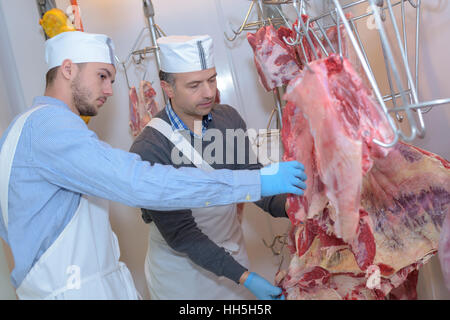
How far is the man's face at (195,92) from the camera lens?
63.0 inches

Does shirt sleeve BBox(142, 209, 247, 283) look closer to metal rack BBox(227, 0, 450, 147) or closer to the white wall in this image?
metal rack BBox(227, 0, 450, 147)

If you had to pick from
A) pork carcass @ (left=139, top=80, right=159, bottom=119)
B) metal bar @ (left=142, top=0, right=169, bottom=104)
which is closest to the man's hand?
metal bar @ (left=142, top=0, right=169, bottom=104)

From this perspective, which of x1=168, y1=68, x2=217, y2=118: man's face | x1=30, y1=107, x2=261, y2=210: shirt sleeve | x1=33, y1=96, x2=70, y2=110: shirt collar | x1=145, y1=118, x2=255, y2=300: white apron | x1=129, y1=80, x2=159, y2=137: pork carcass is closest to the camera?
x1=30, y1=107, x2=261, y2=210: shirt sleeve

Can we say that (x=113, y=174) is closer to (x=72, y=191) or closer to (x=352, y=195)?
(x=72, y=191)

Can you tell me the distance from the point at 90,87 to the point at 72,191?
1.05ft

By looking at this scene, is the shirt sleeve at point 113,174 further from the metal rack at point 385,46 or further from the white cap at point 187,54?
Result: the white cap at point 187,54

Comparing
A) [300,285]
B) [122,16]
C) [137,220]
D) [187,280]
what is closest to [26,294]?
[187,280]

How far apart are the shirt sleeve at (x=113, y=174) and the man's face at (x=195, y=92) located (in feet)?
1.60

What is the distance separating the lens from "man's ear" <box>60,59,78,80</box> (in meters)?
1.36

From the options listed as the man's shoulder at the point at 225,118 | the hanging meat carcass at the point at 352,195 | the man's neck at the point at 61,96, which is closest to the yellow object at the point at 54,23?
the man's neck at the point at 61,96

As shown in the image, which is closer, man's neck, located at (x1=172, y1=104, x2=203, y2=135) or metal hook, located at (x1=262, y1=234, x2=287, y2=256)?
man's neck, located at (x1=172, y1=104, x2=203, y2=135)

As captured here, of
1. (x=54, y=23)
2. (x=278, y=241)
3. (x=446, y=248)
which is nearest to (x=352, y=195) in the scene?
(x=446, y=248)

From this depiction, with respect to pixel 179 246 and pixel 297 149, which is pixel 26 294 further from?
pixel 297 149

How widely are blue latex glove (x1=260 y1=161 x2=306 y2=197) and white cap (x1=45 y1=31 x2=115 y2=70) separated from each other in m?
0.67
